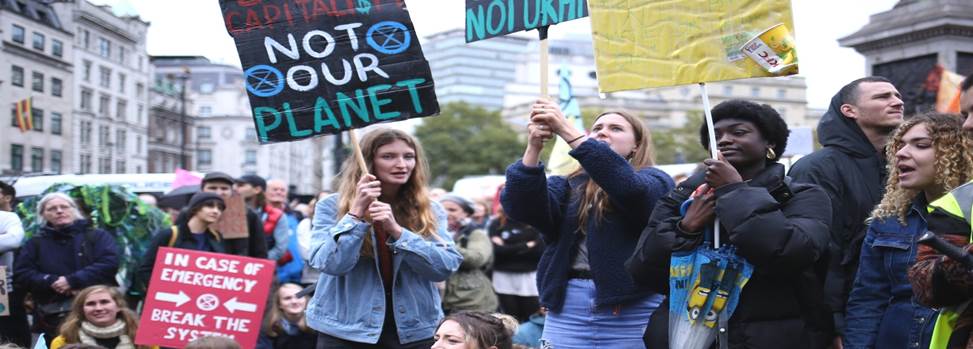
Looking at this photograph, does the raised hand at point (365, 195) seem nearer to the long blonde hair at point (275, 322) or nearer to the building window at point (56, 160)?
the long blonde hair at point (275, 322)

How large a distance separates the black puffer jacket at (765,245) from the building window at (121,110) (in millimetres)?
75442

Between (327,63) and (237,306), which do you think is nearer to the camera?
(327,63)

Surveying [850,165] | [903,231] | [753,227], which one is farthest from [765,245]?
[850,165]

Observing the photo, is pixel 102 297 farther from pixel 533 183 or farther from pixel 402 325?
pixel 533 183

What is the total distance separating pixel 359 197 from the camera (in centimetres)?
467

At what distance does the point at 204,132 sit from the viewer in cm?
11125

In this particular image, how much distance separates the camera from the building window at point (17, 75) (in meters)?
46.5

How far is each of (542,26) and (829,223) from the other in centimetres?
149

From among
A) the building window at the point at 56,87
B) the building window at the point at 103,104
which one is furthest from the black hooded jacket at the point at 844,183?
the building window at the point at 103,104

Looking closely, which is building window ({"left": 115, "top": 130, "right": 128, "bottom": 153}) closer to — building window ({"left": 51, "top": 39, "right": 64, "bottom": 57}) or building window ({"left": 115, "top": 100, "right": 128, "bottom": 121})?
building window ({"left": 115, "top": 100, "right": 128, "bottom": 121})

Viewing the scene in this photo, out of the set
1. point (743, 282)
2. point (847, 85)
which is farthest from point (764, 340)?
point (847, 85)

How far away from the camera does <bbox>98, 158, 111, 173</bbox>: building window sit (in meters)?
69.3

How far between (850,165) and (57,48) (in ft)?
175

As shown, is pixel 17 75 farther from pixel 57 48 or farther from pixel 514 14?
pixel 514 14
